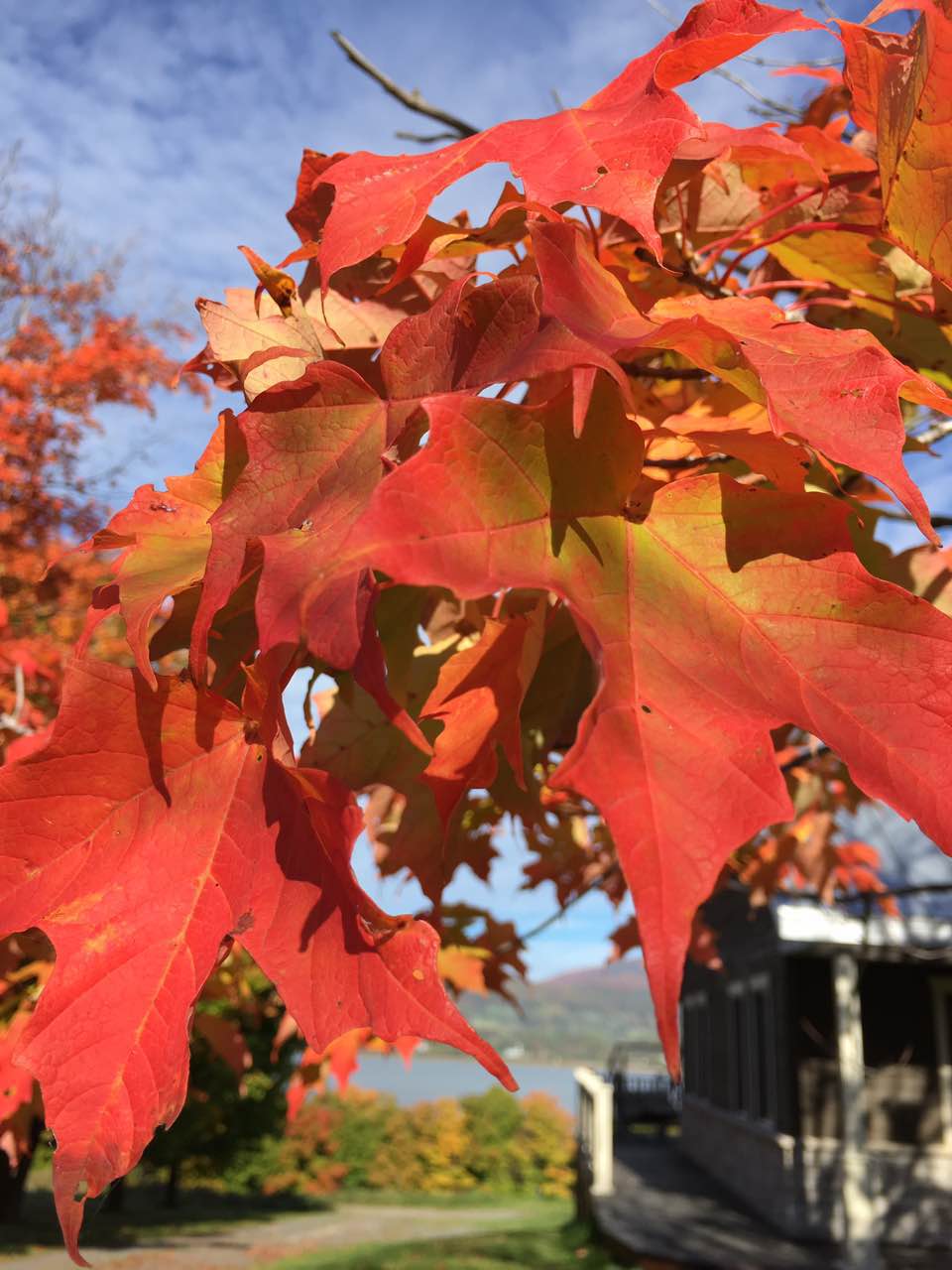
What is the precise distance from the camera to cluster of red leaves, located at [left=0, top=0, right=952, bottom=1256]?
0.66m

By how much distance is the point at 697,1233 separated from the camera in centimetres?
1138

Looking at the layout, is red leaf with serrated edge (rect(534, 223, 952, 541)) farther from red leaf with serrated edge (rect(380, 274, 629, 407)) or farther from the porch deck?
the porch deck

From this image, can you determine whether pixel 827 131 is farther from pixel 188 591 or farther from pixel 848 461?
pixel 188 591

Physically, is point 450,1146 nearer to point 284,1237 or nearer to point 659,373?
point 284,1237

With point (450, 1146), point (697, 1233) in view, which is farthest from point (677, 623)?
point (450, 1146)

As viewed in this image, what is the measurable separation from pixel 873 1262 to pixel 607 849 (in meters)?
9.20

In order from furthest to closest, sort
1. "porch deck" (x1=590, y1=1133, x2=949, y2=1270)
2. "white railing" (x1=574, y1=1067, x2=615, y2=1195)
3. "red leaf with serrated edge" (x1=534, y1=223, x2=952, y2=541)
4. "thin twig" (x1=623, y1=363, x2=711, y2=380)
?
1. "white railing" (x1=574, y1=1067, x2=615, y2=1195)
2. "porch deck" (x1=590, y1=1133, x2=949, y2=1270)
3. "thin twig" (x1=623, y1=363, x2=711, y2=380)
4. "red leaf with serrated edge" (x1=534, y1=223, x2=952, y2=541)

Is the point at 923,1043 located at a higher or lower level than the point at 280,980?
lower

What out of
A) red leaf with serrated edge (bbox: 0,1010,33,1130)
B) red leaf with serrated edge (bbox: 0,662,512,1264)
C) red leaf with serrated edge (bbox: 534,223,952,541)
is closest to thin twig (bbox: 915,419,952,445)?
red leaf with serrated edge (bbox: 534,223,952,541)

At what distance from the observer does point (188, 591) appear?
0.96m

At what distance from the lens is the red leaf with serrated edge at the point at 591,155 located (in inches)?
32.3

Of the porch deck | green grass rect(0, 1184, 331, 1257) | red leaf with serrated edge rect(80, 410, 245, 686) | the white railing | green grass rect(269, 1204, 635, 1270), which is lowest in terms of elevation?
green grass rect(0, 1184, 331, 1257)

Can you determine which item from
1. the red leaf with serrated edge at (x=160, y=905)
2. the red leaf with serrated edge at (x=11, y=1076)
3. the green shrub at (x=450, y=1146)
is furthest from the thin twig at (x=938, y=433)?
the green shrub at (x=450, y=1146)

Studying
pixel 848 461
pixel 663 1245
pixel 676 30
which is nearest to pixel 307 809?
pixel 848 461
